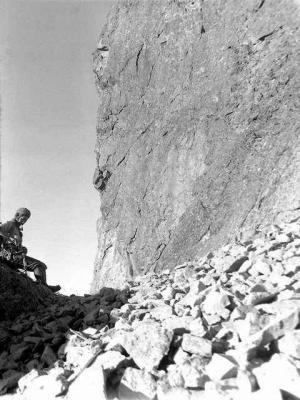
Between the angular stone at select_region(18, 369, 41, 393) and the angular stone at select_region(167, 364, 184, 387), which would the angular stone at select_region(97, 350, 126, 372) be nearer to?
the angular stone at select_region(167, 364, 184, 387)

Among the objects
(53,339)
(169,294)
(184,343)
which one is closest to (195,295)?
(169,294)

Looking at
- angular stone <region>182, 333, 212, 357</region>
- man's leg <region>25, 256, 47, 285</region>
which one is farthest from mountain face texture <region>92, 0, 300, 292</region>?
angular stone <region>182, 333, 212, 357</region>

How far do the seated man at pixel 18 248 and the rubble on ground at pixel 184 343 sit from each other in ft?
11.9

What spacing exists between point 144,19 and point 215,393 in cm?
2265

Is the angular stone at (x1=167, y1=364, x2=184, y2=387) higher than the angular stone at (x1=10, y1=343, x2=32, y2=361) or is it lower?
lower

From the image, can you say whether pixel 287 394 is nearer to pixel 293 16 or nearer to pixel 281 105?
pixel 281 105

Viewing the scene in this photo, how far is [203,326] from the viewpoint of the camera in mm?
4855

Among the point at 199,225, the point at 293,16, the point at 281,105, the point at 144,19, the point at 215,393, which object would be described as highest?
the point at 144,19

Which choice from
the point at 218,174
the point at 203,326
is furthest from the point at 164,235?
the point at 203,326

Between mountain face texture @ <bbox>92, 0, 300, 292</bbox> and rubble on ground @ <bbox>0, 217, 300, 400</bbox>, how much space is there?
16.5 ft

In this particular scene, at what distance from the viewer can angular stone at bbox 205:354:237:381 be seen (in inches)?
144

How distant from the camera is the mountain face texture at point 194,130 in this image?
41.6ft

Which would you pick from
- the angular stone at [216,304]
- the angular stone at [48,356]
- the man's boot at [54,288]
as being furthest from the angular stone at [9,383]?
the man's boot at [54,288]

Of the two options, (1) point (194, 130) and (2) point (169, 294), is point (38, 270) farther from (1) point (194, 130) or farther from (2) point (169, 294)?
(1) point (194, 130)
